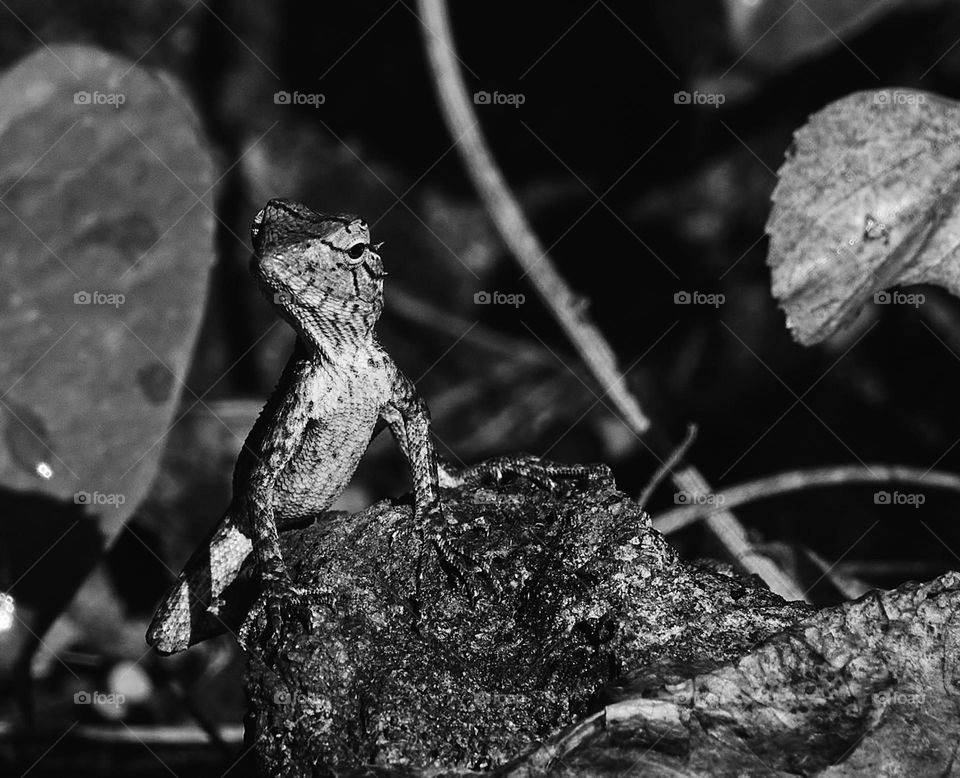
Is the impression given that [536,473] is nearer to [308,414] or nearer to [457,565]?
[457,565]

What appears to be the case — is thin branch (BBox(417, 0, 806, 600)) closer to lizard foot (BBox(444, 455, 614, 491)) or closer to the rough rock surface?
lizard foot (BBox(444, 455, 614, 491))

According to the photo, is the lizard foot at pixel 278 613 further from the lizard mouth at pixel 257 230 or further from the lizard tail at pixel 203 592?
the lizard mouth at pixel 257 230

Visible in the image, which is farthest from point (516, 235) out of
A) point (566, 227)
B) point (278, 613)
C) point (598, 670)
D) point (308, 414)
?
point (598, 670)

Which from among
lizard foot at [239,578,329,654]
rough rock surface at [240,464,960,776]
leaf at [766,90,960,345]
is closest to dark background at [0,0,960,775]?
leaf at [766,90,960,345]

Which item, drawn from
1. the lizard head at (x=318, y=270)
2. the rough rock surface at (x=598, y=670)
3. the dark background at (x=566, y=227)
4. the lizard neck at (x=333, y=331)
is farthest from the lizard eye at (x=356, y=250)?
the dark background at (x=566, y=227)

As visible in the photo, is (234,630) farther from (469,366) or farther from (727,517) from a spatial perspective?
(469,366)

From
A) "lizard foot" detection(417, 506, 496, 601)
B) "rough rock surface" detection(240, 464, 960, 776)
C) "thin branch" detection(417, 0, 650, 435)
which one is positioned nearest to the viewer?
"rough rock surface" detection(240, 464, 960, 776)
